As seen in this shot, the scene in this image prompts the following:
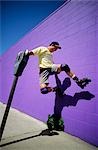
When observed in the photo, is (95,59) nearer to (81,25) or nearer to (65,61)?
(81,25)

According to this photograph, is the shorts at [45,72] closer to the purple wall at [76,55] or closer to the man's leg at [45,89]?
the man's leg at [45,89]

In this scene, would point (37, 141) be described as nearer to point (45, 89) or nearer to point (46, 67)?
point (45, 89)

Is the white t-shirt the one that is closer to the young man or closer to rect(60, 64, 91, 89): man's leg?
the young man

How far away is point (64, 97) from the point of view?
7094 millimetres

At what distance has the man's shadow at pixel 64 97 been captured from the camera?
6311 mm

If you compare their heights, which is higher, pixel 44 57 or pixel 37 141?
pixel 44 57

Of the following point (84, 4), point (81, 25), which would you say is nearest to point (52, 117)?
point (81, 25)

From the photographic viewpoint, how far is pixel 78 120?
6379 millimetres

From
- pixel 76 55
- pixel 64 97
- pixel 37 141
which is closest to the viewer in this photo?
pixel 37 141

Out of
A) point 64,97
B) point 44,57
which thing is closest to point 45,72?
point 44,57

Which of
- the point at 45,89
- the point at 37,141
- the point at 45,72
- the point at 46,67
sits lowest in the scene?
the point at 37,141

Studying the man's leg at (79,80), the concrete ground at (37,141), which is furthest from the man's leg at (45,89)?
the concrete ground at (37,141)

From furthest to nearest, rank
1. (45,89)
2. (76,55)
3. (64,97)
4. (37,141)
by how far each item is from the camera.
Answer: (64,97) < (76,55) < (45,89) < (37,141)

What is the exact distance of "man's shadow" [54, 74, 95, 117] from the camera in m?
6.31
